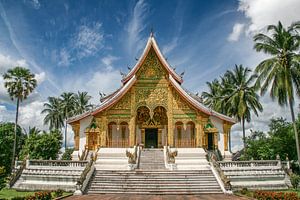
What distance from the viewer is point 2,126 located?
1278 inches

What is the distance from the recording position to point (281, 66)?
18094 mm

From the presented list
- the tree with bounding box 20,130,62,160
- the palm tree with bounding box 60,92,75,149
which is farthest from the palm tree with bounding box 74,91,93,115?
the tree with bounding box 20,130,62,160

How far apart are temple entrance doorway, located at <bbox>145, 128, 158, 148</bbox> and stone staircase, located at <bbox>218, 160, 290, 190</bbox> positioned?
26.8 ft

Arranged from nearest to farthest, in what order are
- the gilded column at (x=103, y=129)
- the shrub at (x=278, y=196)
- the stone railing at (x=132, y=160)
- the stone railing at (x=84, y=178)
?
the shrub at (x=278, y=196), the stone railing at (x=84, y=178), the stone railing at (x=132, y=160), the gilded column at (x=103, y=129)

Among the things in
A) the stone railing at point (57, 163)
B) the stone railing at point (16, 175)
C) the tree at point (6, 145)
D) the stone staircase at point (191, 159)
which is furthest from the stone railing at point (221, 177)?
the tree at point (6, 145)

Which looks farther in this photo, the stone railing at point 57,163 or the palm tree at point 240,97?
the palm tree at point 240,97

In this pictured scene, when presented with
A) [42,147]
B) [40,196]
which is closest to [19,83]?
[42,147]

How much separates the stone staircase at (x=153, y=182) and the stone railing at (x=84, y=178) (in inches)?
10.3

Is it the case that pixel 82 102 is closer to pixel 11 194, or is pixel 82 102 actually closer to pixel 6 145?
pixel 6 145

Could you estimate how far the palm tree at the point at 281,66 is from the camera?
17.9 meters

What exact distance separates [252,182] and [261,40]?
9.43 m

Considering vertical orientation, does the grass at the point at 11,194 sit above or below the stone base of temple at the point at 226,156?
below

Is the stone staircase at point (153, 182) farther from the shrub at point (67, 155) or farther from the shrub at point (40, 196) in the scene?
the shrub at point (67, 155)

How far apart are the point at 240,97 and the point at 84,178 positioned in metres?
18.0
